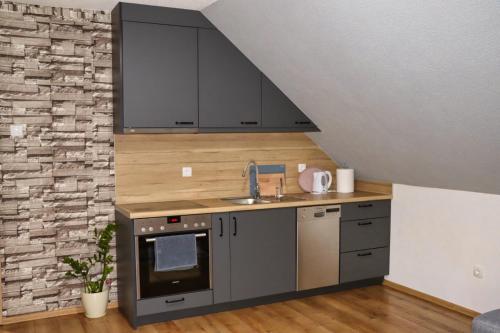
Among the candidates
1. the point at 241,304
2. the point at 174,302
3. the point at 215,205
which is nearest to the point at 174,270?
the point at 174,302

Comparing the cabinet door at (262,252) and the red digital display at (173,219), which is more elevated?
the red digital display at (173,219)

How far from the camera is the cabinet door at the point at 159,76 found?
12.6 feet

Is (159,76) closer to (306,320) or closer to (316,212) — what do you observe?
(316,212)

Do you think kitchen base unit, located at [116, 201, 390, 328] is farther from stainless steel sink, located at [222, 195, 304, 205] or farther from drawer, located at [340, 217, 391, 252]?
stainless steel sink, located at [222, 195, 304, 205]

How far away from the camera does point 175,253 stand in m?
3.79

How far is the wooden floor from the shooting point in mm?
3730

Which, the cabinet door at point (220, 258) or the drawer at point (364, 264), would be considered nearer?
the cabinet door at point (220, 258)

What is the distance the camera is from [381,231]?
15.6ft

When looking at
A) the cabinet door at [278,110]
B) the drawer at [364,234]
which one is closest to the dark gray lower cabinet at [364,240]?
the drawer at [364,234]

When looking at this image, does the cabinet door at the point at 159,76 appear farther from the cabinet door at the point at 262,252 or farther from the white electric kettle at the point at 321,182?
the white electric kettle at the point at 321,182

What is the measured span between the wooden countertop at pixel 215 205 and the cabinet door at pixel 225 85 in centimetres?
66

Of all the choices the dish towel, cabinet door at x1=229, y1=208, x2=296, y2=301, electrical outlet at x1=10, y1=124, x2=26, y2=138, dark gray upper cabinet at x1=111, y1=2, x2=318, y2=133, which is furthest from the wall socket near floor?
electrical outlet at x1=10, y1=124, x2=26, y2=138

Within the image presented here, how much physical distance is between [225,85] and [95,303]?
6.54ft

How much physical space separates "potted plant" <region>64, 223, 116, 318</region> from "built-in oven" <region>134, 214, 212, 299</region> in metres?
0.37
